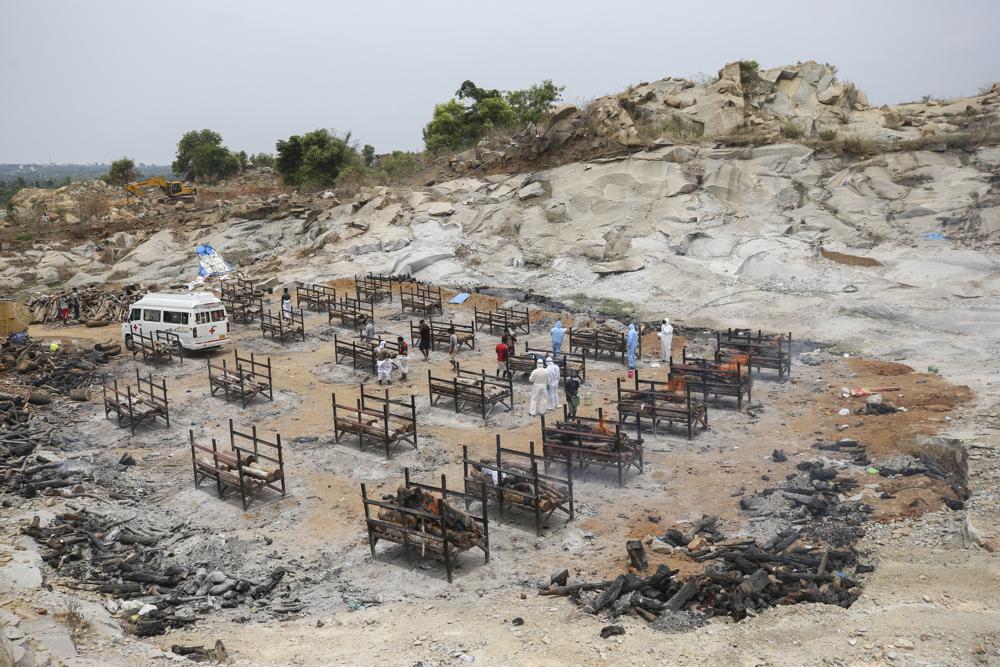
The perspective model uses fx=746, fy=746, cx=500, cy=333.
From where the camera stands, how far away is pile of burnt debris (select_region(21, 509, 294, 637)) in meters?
12.1

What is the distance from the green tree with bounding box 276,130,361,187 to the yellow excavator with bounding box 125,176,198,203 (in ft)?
33.2

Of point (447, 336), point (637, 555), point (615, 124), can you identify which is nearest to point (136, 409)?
point (447, 336)

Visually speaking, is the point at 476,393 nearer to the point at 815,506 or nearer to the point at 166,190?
the point at 815,506

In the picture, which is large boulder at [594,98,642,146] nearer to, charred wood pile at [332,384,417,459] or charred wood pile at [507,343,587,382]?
charred wood pile at [507,343,587,382]

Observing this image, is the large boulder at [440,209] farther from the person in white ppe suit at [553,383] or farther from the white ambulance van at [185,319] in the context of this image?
the person in white ppe suit at [553,383]

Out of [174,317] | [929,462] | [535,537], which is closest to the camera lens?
[535,537]

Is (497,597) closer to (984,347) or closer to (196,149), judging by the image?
(984,347)

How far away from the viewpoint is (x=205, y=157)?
87.9m

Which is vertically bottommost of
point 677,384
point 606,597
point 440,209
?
point 606,597

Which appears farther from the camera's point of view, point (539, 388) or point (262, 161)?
point (262, 161)

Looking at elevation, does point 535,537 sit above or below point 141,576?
above

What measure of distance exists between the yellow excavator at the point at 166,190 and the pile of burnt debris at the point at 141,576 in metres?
58.0

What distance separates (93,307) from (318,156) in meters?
30.3

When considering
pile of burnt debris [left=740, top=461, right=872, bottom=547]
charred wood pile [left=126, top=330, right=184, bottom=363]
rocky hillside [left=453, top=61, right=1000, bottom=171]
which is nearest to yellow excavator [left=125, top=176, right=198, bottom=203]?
rocky hillside [left=453, top=61, right=1000, bottom=171]
